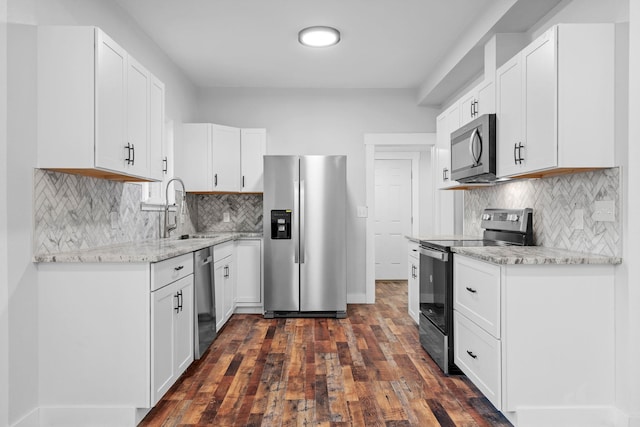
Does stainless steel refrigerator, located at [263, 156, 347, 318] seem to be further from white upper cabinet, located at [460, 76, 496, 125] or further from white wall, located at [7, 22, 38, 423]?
white wall, located at [7, 22, 38, 423]

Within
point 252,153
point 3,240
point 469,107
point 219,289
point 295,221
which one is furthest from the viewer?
point 252,153

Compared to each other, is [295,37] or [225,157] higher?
[295,37]

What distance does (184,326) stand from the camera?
9.00 feet

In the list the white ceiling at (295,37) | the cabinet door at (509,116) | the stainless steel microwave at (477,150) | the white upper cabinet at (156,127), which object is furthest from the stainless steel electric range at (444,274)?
the white upper cabinet at (156,127)

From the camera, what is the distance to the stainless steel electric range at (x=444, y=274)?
2.87 meters

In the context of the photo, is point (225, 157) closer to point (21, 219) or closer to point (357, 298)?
point (357, 298)

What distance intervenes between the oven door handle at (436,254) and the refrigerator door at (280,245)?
1.53 meters

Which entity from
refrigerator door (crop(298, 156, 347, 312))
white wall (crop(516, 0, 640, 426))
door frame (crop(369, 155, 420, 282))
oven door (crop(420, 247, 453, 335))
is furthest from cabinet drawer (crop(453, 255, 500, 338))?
door frame (crop(369, 155, 420, 282))

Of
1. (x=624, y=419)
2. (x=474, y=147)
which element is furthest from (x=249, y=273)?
(x=624, y=419)

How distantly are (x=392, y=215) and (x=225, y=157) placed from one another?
3.27m

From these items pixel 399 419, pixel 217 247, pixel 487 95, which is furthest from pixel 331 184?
pixel 399 419

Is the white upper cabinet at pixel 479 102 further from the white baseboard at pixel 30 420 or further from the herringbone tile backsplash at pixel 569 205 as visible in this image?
the white baseboard at pixel 30 420

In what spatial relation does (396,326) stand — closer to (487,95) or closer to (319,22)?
(487,95)

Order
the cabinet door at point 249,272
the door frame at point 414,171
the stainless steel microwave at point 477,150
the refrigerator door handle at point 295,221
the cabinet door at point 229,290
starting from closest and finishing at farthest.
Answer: the stainless steel microwave at point 477,150, the cabinet door at point 229,290, the refrigerator door handle at point 295,221, the cabinet door at point 249,272, the door frame at point 414,171
